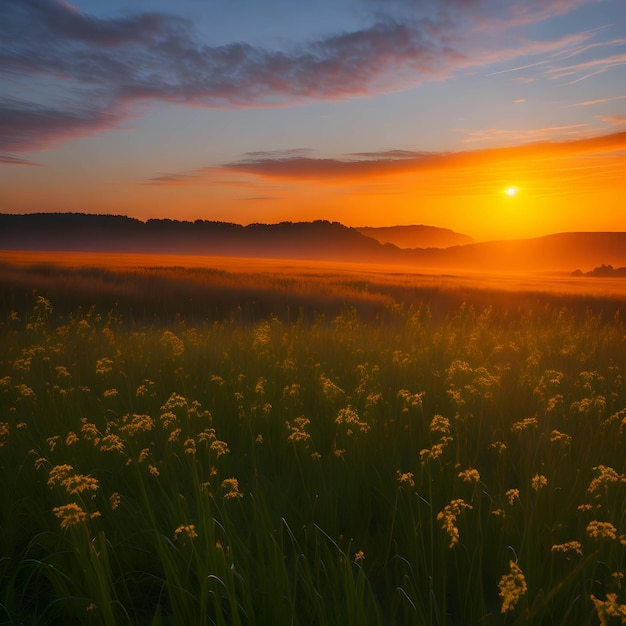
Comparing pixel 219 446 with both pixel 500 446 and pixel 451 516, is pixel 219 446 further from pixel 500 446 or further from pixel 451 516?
pixel 500 446

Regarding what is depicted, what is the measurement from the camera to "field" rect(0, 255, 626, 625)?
8.41 feet

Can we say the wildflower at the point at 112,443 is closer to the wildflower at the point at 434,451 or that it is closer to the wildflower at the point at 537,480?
the wildflower at the point at 434,451

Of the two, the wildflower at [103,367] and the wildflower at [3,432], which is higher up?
the wildflower at [103,367]

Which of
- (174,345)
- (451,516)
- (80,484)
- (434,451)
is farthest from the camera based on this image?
(174,345)

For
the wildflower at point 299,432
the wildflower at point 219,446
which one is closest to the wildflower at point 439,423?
the wildflower at point 299,432

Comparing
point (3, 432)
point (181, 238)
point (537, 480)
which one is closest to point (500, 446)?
point (537, 480)

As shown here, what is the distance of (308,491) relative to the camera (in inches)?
142

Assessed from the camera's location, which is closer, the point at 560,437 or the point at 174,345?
the point at 560,437

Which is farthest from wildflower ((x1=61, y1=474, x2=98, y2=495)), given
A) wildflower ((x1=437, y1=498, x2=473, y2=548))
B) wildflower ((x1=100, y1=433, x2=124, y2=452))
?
wildflower ((x1=437, y1=498, x2=473, y2=548))

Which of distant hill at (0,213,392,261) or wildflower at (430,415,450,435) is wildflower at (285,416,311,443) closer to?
wildflower at (430,415,450,435)

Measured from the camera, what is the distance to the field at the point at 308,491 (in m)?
2.56

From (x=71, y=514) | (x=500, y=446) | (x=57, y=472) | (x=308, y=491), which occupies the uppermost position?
(x=71, y=514)

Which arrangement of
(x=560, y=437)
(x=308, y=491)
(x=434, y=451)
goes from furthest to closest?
(x=560, y=437)
(x=308, y=491)
(x=434, y=451)

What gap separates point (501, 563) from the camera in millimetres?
2953
